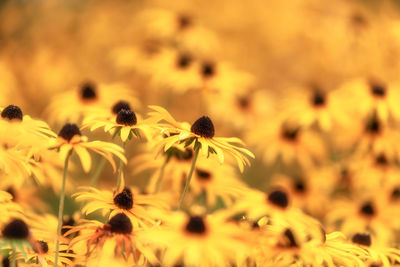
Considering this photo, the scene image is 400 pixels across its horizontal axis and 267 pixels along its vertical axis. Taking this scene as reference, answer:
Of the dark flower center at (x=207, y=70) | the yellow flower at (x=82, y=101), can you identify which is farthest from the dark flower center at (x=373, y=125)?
the yellow flower at (x=82, y=101)

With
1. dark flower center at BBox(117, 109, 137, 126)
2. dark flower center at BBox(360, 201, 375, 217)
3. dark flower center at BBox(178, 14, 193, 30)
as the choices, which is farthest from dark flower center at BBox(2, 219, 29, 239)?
dark flower center at BBox(178, 14, 193, 30)

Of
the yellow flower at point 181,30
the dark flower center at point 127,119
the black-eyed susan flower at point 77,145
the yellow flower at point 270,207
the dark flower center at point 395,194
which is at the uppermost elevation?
the yellow flower at point 181,30

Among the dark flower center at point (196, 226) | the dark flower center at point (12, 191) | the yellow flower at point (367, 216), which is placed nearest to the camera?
the dark flower center at point (196, 226)

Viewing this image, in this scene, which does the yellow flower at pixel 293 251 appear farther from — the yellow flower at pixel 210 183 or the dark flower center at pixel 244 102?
the dark flower center at pixel 244 102

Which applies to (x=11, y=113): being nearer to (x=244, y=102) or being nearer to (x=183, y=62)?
(x=183, y=62)

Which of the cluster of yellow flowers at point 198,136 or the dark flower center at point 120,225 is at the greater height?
the cluster of yellow flowers at point 198,136

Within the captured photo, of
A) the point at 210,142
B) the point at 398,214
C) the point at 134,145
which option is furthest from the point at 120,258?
the point at 134,145

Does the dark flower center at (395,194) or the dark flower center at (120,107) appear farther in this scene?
the dark flower center at (395,194)
